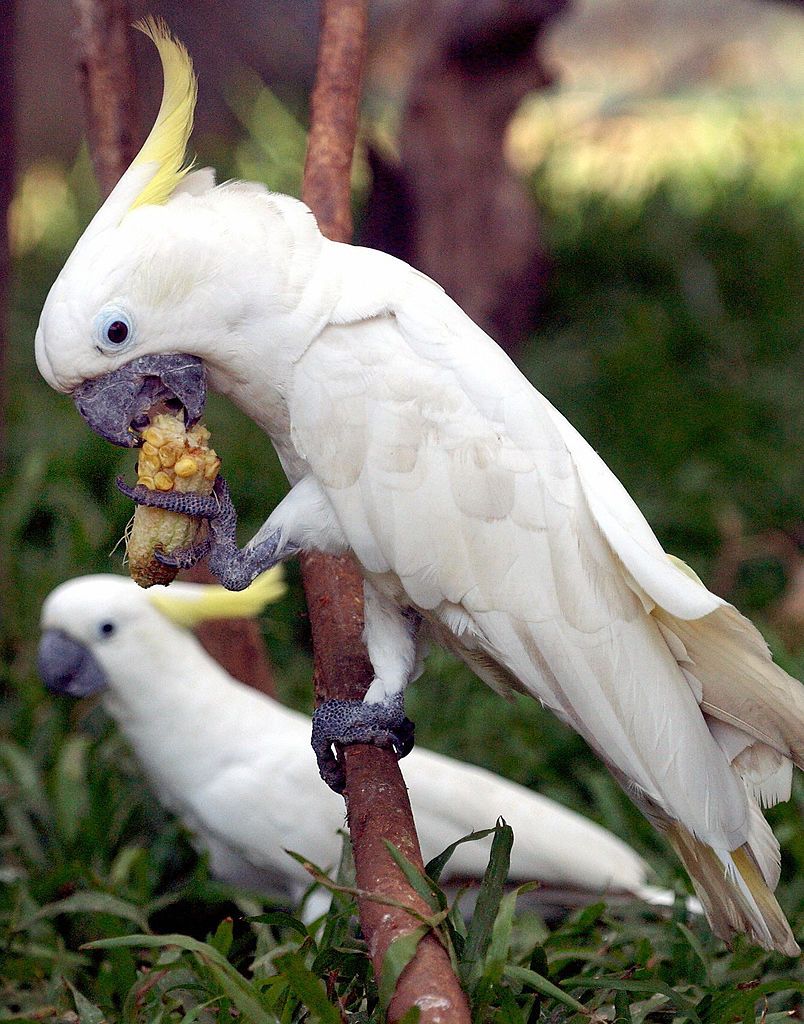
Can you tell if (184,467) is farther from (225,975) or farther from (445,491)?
(225,975)

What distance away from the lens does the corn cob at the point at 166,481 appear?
158 cm

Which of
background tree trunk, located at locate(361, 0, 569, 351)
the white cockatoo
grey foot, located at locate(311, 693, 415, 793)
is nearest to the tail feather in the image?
the white cockatoo

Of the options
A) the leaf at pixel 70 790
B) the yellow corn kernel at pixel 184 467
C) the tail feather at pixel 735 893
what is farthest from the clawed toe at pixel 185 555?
the leaf at pixel 70 790

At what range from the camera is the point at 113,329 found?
148 cm

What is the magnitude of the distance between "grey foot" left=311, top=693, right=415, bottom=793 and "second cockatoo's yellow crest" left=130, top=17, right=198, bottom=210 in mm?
753

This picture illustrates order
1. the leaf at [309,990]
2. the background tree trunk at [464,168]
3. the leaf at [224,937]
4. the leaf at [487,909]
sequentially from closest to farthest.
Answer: the leaf at [309,990], the leaf at [487,909], the leaf at [224,937], the background tree trunk at [464,168]

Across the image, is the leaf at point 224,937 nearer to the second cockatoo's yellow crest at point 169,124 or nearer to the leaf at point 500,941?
the leaf at point 500,941

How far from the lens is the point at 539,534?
62.4 inches

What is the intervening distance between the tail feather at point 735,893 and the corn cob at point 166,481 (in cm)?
83

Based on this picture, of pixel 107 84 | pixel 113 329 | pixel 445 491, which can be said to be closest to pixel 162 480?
pixel 113 329

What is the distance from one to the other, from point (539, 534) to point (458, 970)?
572 millimetres

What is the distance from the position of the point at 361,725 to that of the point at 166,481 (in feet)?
1.46

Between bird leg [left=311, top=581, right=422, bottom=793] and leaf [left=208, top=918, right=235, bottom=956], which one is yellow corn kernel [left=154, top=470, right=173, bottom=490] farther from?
leaf [left=208, top=918, right=235, bottom=956]

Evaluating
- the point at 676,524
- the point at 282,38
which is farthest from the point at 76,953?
the point at 282,38
